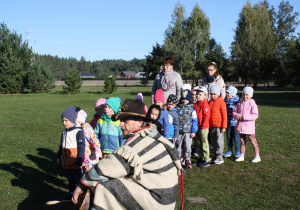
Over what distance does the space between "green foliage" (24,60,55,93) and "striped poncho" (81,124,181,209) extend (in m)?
40.3

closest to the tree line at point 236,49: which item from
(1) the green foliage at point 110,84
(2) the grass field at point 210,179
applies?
(1) the green foliage at point 110,84

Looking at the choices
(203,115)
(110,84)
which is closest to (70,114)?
(203,115)

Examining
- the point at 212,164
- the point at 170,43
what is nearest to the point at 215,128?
the point at 212,164

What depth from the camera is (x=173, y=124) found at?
6910 millimetres

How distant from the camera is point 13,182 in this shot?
21.7 feet

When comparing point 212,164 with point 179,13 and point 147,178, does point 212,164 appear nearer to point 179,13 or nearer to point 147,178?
point 147,178

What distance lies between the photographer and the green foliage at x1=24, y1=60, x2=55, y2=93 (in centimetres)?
4031

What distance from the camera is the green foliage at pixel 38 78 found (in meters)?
40.3

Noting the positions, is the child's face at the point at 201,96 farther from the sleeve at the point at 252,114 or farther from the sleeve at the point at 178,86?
the sleeve at the point at 252,114

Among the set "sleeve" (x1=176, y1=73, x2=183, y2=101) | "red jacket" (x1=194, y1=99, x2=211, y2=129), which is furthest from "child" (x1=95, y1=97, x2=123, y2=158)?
"red jacket" (x1=194, y1=99, x2=211, y2=129)

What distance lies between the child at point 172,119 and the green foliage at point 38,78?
36531 millimetres

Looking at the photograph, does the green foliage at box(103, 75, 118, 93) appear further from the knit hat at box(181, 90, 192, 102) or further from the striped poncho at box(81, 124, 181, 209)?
the striped poncho at box(81, 124, 181, 209)

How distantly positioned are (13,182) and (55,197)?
1362 millimetres

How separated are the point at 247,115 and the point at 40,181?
4917mm
